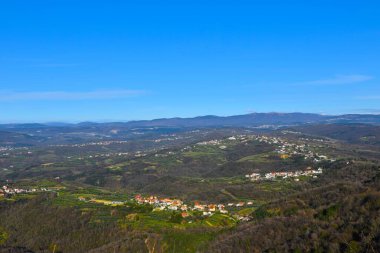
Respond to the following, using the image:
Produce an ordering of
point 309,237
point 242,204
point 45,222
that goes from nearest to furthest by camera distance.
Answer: point 309,237, point 45,222, point 242,204

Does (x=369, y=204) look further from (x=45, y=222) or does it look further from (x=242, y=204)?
(x=45, y=222)

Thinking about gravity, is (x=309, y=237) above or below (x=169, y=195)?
above

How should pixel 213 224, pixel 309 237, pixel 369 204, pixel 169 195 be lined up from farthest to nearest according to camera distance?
pixel 169 195 < pixel 213 224 < pixel 369 204 < pixel 309 237

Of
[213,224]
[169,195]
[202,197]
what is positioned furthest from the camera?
[169,195]

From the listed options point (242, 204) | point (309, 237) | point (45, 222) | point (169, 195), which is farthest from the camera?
point (169, 195)

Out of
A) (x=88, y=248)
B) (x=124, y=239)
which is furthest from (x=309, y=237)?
(x=88, y=248)

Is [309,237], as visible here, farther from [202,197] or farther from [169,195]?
[169,195]

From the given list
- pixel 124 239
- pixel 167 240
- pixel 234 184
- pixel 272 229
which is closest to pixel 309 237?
pixel 272 229

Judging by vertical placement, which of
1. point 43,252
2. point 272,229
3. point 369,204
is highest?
point 369,204

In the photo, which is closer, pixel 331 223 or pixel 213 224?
pixel 331 223
